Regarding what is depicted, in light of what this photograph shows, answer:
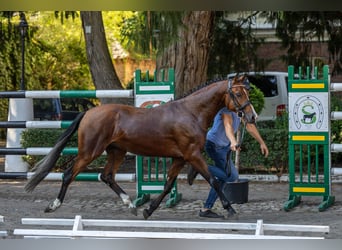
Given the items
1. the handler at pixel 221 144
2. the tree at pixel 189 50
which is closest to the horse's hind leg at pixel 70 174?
the handler at pixel 221 144

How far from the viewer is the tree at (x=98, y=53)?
55.1 feet

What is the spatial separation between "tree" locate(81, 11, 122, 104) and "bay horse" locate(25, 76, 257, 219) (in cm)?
651

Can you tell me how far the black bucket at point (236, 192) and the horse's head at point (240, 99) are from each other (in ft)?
4.92

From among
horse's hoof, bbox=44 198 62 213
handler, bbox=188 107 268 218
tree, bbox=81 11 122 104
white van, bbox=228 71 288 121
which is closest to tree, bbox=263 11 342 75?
white van, bbox=228 71 288 121

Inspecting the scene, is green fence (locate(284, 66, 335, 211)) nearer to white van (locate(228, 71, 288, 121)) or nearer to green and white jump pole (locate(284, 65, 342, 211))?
green and white jump pole (locate(284, 65, 342, 211))

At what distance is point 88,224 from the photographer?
895 centimetres

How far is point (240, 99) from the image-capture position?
32.0 feet

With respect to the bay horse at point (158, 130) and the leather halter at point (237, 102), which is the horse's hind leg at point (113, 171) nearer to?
the bay horse at point (158, 130)

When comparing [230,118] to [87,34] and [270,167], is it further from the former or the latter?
[87,34]

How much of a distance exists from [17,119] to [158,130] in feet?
15.3

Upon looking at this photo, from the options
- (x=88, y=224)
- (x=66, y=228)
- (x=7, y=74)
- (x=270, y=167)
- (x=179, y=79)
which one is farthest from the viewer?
(x=7, y=74)

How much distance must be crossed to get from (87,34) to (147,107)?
5801 millimetres

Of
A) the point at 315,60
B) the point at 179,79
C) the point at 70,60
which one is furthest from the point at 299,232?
the point at 70,60

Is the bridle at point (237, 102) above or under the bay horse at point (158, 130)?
above
